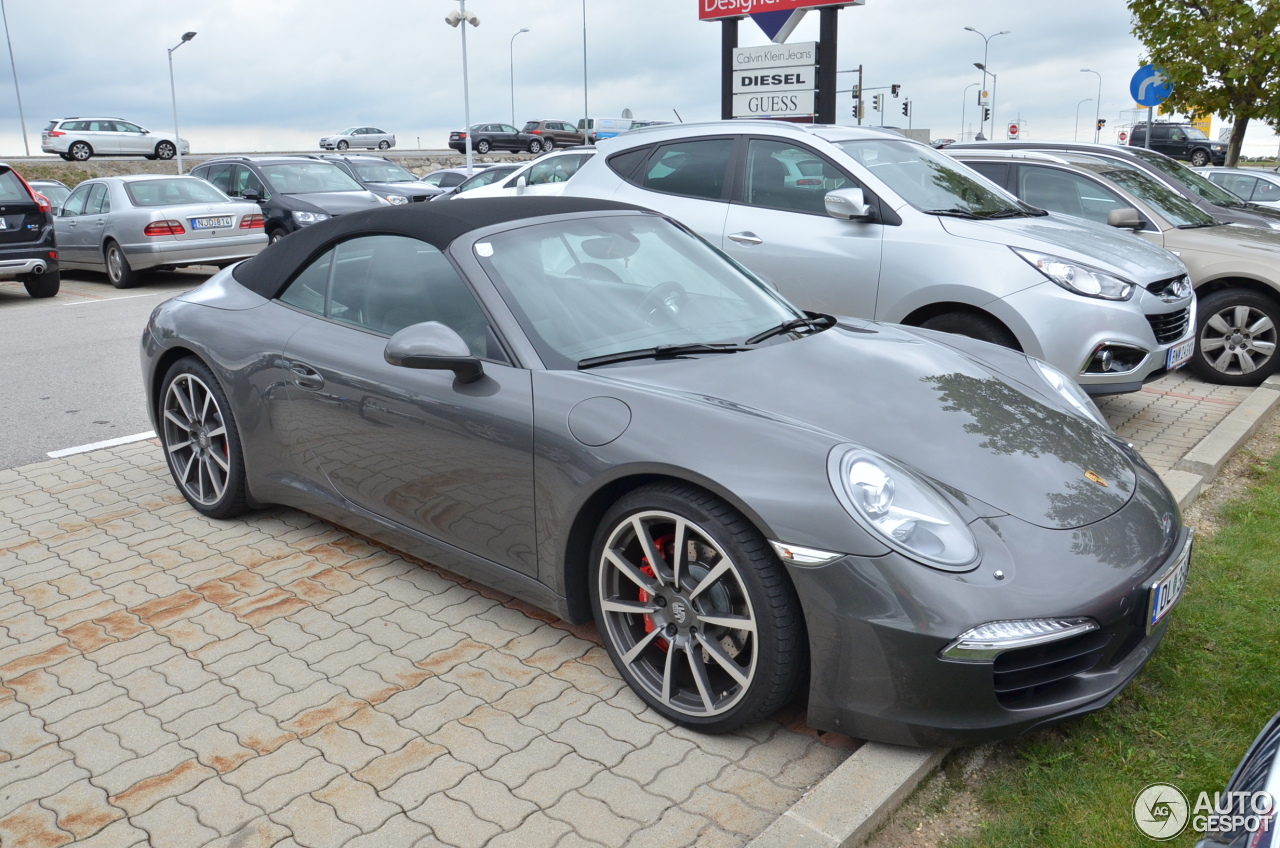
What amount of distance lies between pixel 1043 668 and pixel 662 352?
58.9 inches

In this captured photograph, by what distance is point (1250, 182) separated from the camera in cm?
1467

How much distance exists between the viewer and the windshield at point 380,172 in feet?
68.9

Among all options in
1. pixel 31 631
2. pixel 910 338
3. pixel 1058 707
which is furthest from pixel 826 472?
pixel 31 631

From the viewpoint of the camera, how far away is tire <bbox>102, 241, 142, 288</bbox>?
1422 centimetres

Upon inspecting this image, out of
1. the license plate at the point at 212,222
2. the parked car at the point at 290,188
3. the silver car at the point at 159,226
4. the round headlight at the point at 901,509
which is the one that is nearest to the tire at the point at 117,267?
the silver car at the point at 159,226

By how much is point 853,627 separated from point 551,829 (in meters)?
0.90

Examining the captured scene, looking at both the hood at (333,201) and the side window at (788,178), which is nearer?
the side window at (788,178)

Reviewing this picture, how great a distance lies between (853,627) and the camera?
252 centimetres

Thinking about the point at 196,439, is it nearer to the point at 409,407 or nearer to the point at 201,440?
the point at 201,440

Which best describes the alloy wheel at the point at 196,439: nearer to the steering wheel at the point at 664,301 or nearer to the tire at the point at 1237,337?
the steering wheel at the point at 664,301

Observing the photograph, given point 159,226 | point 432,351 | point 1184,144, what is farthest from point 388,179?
point 1184,144

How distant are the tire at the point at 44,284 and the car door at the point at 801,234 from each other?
10882 mm

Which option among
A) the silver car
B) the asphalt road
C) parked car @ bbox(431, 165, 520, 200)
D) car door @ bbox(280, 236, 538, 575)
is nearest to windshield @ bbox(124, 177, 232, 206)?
the silver car

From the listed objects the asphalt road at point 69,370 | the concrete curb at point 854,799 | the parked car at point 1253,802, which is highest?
the parked car at point 1253,802
